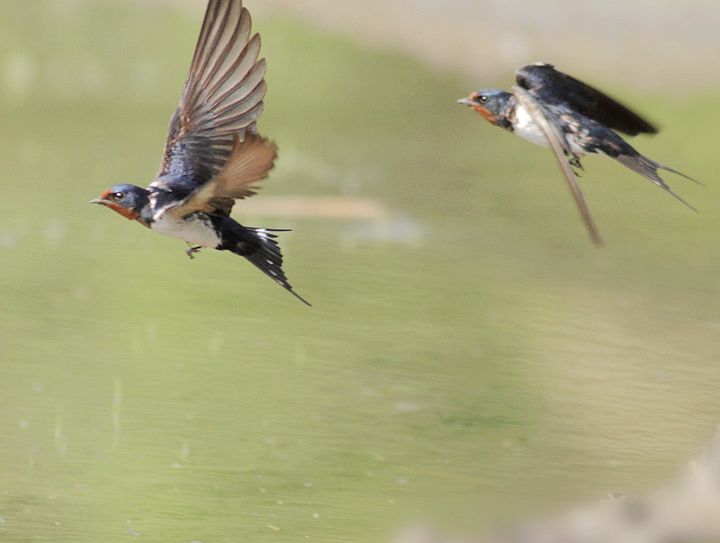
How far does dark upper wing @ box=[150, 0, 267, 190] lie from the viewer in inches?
174

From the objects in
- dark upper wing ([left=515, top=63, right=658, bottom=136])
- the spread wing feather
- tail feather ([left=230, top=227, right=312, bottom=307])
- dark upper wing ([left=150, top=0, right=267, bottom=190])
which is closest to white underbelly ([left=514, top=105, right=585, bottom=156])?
dark upper wing ([left=515, top=63, right=658, bottom=136])

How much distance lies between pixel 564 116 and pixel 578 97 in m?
0.15

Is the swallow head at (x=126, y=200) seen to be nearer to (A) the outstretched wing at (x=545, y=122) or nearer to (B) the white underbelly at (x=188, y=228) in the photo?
(B) the white underbelly at (x=188, y=228)

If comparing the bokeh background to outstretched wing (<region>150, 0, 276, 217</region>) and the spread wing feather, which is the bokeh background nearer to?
outstretched wing (<region>150, 0, 276, 217</region>)

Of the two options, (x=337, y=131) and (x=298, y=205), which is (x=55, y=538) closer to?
(x=298, y=205)

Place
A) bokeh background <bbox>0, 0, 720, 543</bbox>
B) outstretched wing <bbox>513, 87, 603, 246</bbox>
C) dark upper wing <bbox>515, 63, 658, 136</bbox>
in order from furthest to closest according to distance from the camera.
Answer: bokeh background <bbox>0, 0, 720, 543</bbox> < dark upper wing <bbox>515, 63, 658, 136</bbox> < outstretched wing <bbox>513, 87, 603, 246</bbox>

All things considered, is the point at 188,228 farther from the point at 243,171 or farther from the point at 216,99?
the point at 216,99

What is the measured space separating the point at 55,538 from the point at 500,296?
3418mm

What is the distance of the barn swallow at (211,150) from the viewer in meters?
4.19

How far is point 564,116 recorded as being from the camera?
16.7 ft

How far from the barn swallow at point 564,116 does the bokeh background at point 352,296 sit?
1.08m

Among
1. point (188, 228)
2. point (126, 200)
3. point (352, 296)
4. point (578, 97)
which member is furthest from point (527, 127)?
point (352, 296)

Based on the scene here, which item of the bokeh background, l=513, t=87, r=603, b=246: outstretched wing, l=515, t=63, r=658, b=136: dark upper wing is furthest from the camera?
the bokeh background

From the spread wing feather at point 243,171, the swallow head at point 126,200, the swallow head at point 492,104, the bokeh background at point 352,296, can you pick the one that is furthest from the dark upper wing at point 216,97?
the bokeh background at point 352,296
